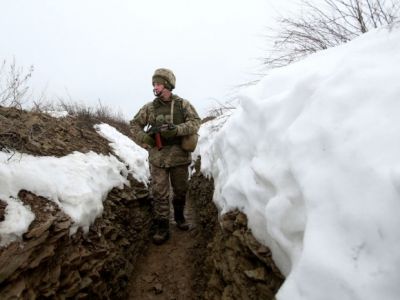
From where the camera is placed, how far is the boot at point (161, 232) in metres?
4.42

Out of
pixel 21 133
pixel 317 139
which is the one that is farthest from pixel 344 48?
pixel 21 133

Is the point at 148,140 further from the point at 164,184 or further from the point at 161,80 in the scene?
the point at 161,80

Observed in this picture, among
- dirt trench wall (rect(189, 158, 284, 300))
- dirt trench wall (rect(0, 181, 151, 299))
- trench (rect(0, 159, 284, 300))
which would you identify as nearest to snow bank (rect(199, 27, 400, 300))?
dirt trench wall (rect(189, 158, 284, 300))

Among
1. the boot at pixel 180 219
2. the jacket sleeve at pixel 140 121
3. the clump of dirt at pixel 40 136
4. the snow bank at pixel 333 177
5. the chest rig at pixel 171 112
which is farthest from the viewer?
the boot at pixel 180 219

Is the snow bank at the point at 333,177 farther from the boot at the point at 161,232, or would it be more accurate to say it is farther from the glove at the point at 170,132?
the boot at the point at 161,232

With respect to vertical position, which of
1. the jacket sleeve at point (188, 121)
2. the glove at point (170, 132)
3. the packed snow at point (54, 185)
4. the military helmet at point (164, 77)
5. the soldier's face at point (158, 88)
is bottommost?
the packed snow at point (54, 185)

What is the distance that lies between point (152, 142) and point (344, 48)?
2715mm

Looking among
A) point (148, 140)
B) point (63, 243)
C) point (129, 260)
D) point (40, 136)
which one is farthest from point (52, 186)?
point (148, 140)

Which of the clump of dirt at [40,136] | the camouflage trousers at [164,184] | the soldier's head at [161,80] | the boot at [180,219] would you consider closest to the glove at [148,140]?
the camouflage trousers at [164,184]

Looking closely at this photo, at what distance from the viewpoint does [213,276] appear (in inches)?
113

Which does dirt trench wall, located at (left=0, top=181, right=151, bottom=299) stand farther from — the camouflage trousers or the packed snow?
the camouflage trousers

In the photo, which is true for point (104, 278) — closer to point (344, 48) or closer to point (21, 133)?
point (21, 133)

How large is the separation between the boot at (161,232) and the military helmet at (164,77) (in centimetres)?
194

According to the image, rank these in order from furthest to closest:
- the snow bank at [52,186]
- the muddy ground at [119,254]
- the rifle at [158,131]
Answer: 1. the rifle at [158,131]
2. the snow bank at [52,186]
3. the muddy ground at [119,254]
